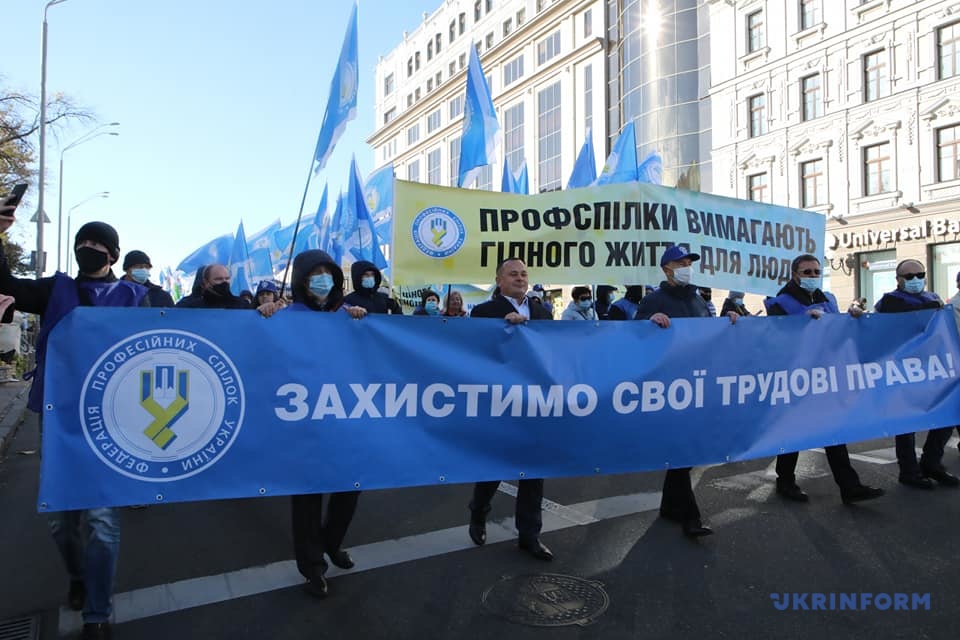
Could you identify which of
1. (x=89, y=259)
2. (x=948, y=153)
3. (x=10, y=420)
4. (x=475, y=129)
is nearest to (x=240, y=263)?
(x=10, y=420)

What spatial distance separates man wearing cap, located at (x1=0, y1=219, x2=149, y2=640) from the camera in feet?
10.3

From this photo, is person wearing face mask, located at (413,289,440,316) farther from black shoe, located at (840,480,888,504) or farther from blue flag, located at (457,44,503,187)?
black shoe, located at (840,480,888,504)

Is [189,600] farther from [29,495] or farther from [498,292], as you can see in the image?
[29,495]

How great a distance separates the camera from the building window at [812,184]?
28.2 m

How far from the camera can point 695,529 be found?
4469 millimetres

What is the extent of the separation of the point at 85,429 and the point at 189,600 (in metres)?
1.15

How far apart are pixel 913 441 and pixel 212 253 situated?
17712mm

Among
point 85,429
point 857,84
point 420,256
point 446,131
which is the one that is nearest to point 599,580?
point 85,429

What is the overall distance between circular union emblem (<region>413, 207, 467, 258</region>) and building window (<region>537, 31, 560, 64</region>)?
43.4 m

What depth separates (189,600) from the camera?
144 inches

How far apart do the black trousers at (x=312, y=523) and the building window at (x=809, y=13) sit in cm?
3075

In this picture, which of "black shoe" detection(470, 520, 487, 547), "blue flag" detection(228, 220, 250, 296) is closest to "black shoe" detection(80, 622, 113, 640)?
"black shoe" detection(470, 520, 487, 547)

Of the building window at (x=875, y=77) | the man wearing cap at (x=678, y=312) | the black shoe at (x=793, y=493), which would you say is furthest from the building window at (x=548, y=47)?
the black shoe at (x=793, y=493)

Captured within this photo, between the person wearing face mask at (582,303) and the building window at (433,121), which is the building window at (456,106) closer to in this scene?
the building window at (433,121)
